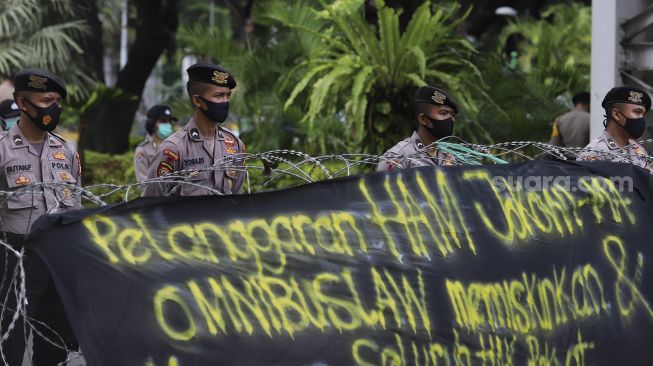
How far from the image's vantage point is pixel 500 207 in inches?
227

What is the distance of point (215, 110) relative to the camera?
667 centimetres

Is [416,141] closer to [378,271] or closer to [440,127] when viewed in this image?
[440,127]

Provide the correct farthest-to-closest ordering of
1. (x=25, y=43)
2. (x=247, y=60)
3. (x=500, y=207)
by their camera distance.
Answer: (x=25, y=43), (x=247, y=60), (x=500, y=207)

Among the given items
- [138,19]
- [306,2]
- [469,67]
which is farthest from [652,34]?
[138,19]

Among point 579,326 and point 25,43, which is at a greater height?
point 25,43

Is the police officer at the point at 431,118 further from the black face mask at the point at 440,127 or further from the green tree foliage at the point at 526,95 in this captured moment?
the green tree foliage at the point at 526,95

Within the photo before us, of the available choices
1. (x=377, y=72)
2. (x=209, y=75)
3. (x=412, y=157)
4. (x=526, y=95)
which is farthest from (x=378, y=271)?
(x=526, y=95)

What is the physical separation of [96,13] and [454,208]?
45.5ft

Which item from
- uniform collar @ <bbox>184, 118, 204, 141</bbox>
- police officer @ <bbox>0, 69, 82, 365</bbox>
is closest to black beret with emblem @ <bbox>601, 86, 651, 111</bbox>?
uniform collar @ <bbox>184, 118, 204, 141</bbox>

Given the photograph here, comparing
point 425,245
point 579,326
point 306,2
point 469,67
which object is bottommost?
point 579,326

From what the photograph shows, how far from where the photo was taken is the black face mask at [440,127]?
23.8ft

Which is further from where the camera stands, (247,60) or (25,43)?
(25,43)

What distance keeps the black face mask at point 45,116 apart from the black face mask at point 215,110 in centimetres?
83

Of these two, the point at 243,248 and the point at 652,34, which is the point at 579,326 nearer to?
→ the point at 243,248
